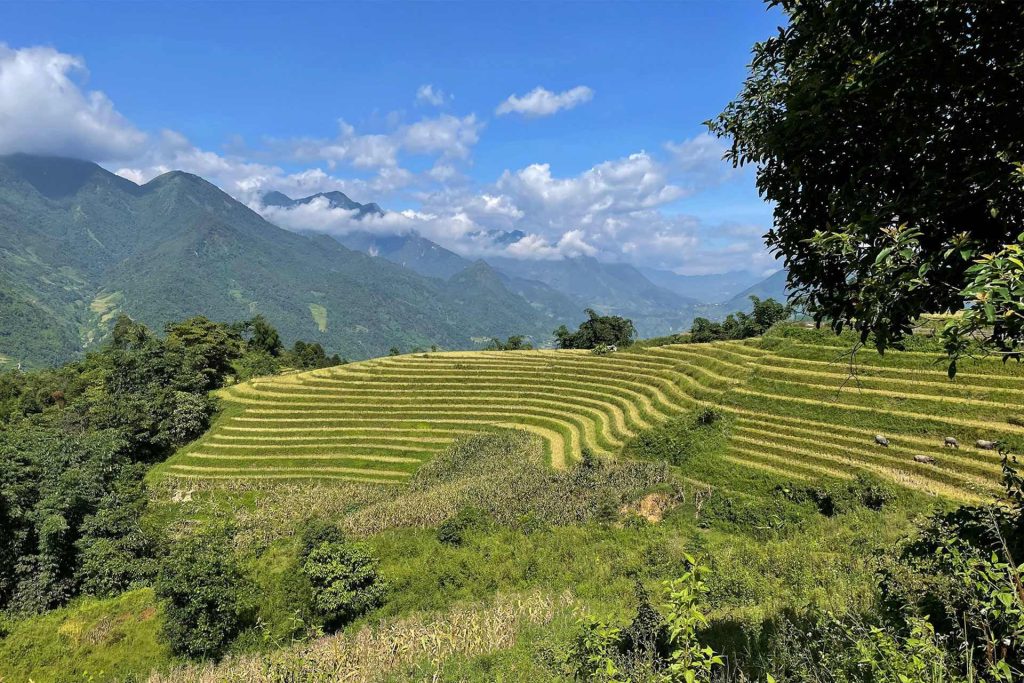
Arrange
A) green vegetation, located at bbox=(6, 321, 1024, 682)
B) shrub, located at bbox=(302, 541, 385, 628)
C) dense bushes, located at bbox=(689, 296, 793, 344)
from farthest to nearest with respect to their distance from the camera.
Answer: dense bushes, located at bbox=(689, 296, 793, 344) → shrub, located at bbox=(302, 541, 385, 628) → green vegetation, located at bbox=(6, 321, 1024, 682)

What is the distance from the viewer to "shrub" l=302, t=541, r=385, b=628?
14492 millimetres

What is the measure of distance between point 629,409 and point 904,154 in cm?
3267

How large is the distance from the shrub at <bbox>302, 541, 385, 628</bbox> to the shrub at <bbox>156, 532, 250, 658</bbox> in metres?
2.27

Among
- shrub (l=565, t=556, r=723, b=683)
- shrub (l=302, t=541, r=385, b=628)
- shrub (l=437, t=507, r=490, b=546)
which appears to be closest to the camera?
shrub (l=565, t=556, r=723, b=683)

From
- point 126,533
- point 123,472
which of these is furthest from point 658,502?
point 123,472

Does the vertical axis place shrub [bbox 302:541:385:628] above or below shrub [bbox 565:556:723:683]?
below

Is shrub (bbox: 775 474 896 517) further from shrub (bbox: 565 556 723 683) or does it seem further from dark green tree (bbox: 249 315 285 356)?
dark green tree (bbox: 249 315 285 356)

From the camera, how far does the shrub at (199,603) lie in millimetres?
13875

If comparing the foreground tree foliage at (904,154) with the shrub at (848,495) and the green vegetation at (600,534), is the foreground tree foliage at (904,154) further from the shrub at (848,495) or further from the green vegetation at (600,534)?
the shrub at (848,495)

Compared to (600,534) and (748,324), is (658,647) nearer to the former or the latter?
(600,534)

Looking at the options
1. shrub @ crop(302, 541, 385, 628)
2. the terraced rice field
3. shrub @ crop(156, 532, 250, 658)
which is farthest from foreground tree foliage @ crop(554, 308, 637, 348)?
shrub @ crop(156, 532, 250, 658)

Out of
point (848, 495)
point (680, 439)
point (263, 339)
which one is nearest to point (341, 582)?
point (680, 439)

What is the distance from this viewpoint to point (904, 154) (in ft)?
14.3

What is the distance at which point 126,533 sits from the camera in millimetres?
22922
